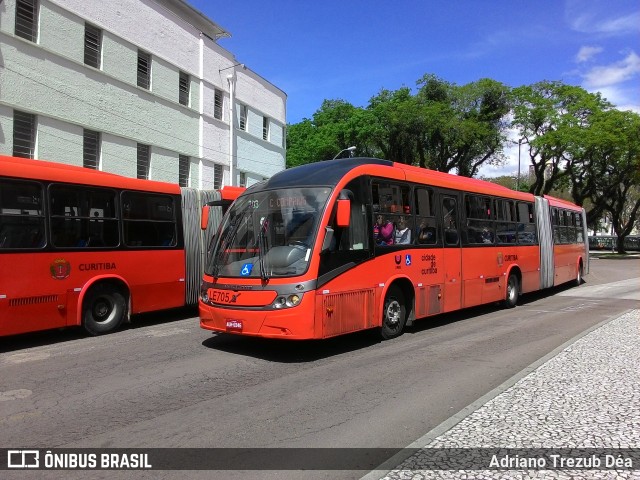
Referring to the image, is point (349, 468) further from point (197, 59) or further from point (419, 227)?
point (197, 59)

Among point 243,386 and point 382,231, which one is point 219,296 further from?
point 382,231

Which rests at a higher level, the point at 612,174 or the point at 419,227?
the point at 612,174

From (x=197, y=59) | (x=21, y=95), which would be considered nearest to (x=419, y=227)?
(x=21, y=95)

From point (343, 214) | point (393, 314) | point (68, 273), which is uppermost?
point (343, 214)

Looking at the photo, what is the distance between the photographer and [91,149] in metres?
17.0

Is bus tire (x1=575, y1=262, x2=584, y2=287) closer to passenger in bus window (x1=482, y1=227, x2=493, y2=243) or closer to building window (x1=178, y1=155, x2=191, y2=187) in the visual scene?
passenger in bus window (x1=482, y1=227, x2=493, y2=243)

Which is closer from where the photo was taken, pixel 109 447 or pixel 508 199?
pixel 109 447

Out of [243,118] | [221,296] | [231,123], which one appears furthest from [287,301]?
[243,118]

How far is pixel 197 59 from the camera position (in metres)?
21.7

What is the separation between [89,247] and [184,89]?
14014 millimetres

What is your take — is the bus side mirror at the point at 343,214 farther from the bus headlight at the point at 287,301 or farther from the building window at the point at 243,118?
the building window at the point at 243,118

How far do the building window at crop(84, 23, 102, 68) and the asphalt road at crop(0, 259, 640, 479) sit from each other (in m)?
11.1

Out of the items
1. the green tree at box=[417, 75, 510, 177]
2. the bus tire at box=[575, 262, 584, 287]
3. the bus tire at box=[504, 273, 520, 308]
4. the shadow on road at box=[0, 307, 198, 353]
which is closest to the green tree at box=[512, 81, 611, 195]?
the green tree at box=[417, 75, 510, 177]

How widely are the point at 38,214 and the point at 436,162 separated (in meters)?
31.9
